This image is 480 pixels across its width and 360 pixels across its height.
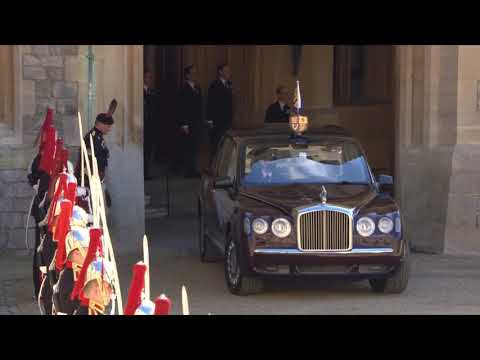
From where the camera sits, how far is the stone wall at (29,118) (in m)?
13.0

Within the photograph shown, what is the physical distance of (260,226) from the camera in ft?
35.4

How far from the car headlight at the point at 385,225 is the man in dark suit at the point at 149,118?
747cm

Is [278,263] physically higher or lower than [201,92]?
lower

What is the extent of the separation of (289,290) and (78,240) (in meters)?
5.40

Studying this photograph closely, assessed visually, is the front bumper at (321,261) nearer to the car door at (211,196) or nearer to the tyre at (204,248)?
the car door at (211,196)

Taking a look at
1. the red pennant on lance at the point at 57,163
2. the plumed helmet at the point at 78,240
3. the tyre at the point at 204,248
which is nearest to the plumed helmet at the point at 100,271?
the plumed helmet at the point at 78,240

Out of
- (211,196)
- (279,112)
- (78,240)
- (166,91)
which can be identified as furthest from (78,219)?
(166,91)

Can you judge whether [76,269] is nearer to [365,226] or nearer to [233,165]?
[365,226]

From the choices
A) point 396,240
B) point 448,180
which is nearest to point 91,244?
point 396,240

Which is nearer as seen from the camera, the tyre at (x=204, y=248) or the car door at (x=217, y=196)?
the car door at (x=217, y=196)

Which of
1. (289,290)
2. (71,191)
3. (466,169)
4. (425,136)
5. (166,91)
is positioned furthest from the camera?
(166,91)
